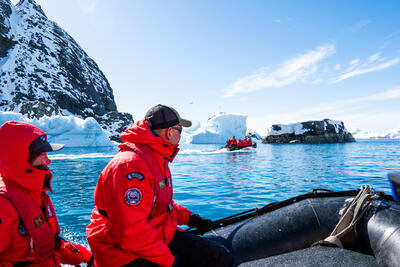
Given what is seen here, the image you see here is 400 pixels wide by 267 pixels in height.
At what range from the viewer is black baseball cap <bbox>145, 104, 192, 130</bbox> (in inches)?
73.7

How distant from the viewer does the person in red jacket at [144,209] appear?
1492mm

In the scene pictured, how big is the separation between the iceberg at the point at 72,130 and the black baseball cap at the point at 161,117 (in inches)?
1292

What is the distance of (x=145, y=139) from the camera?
180 cm

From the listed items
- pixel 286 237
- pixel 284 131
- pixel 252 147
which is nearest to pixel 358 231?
pixel 286 237

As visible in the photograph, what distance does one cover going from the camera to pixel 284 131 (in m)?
48.1

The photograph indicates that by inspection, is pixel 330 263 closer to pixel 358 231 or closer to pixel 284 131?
pixel 358 231

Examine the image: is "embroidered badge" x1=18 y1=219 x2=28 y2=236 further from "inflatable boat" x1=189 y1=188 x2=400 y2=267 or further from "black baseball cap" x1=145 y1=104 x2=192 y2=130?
"inflatable boat" x1=189 y1=188 x2=400 y2=267

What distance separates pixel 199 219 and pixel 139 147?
1.32 metres

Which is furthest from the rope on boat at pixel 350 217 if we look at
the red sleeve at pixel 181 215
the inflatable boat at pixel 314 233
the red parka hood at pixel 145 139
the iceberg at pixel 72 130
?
the iceberg at pixel 72 130

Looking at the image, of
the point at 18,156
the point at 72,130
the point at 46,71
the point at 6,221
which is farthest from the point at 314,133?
the point at 46,71

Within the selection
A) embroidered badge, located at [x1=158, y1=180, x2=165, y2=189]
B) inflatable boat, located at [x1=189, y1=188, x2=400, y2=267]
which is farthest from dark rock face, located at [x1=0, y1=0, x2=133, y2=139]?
embroidered badge, located at [x1=158, y1=180, x2=165, y2=189]

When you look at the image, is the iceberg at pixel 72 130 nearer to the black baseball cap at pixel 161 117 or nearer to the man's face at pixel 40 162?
the man's face at pixel 40 162

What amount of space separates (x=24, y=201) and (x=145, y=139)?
884 mm

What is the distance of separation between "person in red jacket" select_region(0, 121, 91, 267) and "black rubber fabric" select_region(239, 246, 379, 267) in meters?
1.73
